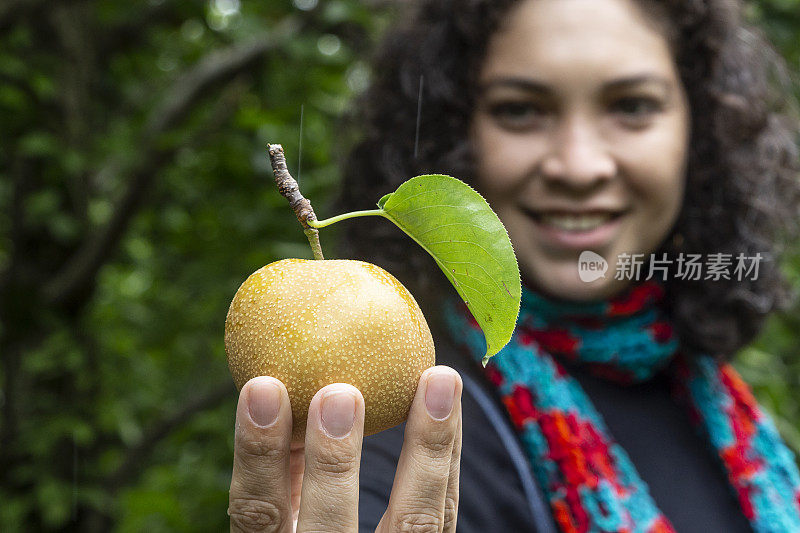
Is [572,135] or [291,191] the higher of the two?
[572,135]

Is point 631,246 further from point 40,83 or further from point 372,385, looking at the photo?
point 40,83

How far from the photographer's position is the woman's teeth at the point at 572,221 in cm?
132

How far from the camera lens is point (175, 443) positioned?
95.7 inches

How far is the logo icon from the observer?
134 cm

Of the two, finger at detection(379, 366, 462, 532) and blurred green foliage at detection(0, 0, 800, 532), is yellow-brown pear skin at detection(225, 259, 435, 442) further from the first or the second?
blurred green foliage at detection(0, 0, 800, 532)

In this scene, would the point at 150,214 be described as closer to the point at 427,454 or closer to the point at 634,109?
the point at 634,109

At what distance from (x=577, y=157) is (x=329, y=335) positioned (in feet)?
2.46

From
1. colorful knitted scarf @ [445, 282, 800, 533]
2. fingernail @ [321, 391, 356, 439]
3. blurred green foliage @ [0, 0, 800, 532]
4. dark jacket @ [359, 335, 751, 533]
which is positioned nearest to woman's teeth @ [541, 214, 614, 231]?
colorful knitted scarf @ [445, 282, 800, 533]

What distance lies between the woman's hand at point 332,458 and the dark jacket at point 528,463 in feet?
0.93

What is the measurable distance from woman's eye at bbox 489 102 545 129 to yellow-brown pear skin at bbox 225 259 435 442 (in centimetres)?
72

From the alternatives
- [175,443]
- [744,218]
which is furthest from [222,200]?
[744,218]

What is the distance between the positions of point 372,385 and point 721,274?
130 centimetres

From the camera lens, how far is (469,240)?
66 cm

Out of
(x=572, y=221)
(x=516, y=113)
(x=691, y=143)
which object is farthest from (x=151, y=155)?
(x=691, y=143)
